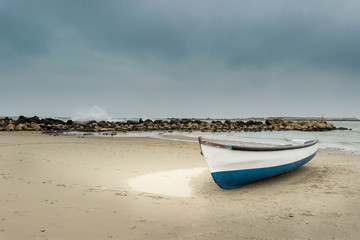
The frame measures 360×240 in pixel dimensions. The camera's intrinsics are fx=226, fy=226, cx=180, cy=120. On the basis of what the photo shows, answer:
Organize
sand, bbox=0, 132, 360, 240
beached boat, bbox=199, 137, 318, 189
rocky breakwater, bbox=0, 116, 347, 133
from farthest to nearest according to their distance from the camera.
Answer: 1. rocky breakwater, bbox=0, 116, 347, 133
2. beached boat, bbox=199, 137, 318, 189
3. sand, bbox=0, 132, 360, 240

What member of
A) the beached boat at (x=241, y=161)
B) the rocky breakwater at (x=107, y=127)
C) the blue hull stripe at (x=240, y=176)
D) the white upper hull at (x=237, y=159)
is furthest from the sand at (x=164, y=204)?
the rocky breakwater at (x=107, y=127)

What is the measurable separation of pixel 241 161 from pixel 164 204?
237 cm

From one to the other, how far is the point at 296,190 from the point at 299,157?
2240 millimetres

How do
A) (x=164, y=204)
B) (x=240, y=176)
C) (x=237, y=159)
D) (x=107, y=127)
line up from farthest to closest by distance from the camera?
(x=107, y=127)
(x=240, y=176)
(x=237, y=159)
(x=164, y=204)

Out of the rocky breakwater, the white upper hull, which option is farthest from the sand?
the rocky breakwater

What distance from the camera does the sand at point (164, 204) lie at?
137 inches

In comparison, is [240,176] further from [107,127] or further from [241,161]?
[107,127]

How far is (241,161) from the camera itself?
6.01 m

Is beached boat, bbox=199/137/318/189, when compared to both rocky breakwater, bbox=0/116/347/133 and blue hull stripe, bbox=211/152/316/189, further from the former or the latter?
rocky breakwater, bbox=0/116/347/133

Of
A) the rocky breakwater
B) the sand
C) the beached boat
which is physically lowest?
the sand

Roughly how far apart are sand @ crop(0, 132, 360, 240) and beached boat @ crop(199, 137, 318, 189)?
0.32 metres

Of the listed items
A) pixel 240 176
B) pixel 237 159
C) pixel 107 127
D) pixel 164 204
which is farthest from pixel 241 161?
pixel 107 127

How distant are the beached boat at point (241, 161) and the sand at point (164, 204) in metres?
0.32

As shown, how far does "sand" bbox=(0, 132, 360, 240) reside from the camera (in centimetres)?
348
